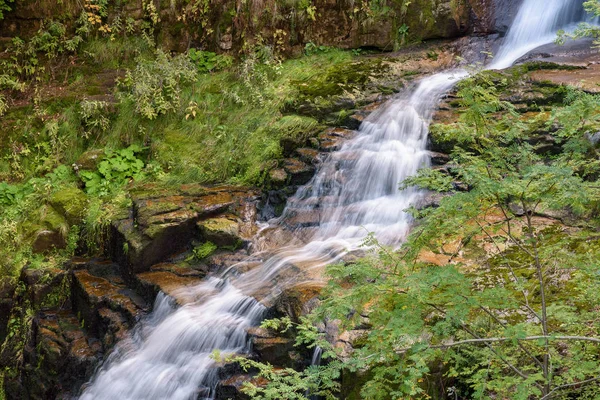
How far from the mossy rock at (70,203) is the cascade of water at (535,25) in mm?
6871

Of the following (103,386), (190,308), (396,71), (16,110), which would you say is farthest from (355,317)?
(16,110)

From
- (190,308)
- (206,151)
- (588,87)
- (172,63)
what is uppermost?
(172,63)

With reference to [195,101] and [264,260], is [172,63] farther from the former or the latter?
[264,260]

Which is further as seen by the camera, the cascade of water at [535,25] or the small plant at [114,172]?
the cascade of water at [535,25]

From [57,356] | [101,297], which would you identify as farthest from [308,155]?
[57,356]

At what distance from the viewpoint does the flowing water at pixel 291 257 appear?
529 centimetres

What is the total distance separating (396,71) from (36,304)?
258 inches

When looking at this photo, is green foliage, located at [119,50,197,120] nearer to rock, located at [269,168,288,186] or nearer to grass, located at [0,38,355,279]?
grass, located at [0,38,355,279]

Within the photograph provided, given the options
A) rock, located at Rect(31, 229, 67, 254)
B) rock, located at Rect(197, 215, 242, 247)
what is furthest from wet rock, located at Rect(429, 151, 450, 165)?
rock, located at Rect(31, 229, 67, 254)

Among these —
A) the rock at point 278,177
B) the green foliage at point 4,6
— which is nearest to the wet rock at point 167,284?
the rock at point 278,177

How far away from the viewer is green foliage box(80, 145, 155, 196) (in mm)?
8797

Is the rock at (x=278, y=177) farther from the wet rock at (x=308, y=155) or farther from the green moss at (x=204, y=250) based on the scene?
the green moss at (x=204, y=250)

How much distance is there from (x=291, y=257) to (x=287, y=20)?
6293 mm

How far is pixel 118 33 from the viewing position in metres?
11.3
